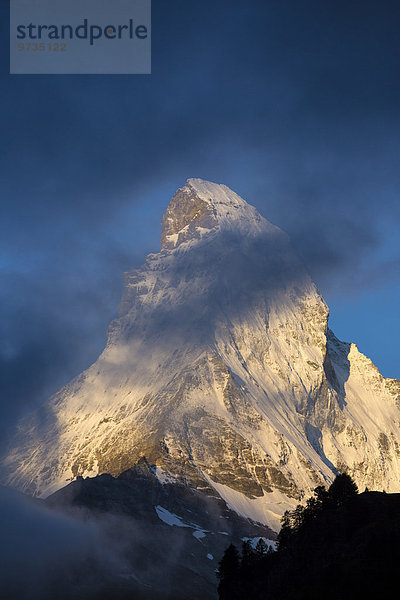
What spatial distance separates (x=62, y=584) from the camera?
165m

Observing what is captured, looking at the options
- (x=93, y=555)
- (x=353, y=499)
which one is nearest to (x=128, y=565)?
(x=93, y=555)

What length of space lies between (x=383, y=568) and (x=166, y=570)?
4712 inches

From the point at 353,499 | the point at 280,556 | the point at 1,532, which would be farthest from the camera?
the point at 1,532

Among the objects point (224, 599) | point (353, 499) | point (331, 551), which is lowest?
point (224, 599)

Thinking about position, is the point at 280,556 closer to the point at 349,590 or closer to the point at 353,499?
the point at 353,499

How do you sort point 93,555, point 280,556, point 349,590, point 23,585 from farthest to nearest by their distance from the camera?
1. point 93,555
2. point 23,585
3. point 280,556
4. point 349,590

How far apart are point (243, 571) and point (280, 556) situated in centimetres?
1069

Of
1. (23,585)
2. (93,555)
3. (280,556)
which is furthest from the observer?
(93,555)

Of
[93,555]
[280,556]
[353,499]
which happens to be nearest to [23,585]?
[93,555]

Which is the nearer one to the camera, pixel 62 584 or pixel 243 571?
pixel 243 571

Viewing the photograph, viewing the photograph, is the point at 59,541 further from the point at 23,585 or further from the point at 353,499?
the point at 353,499

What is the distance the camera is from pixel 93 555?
185 metres

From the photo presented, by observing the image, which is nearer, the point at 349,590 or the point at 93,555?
the point at 349,590

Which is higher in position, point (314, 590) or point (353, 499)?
point (353, 499)
